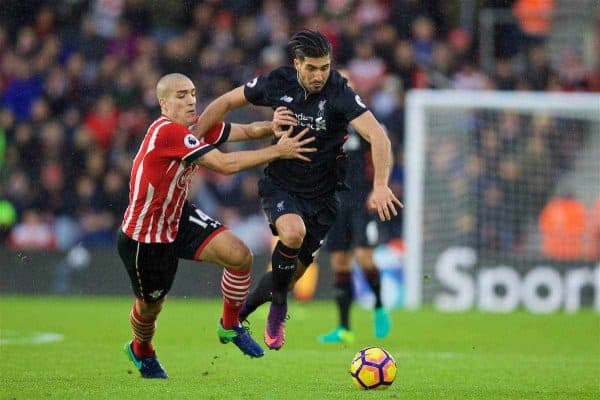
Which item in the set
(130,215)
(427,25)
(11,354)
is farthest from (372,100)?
(130,215)

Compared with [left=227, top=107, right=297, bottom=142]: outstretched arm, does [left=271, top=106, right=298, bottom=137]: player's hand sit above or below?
above

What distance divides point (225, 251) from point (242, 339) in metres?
0.64

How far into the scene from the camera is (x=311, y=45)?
7.94 metres

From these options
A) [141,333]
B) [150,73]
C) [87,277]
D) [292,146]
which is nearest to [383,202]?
[292,146]

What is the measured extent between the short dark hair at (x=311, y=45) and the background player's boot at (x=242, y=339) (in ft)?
6.26

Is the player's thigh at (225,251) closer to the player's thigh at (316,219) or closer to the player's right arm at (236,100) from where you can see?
the player's thigh at (316,219)

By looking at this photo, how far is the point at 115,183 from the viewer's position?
59.7 ft

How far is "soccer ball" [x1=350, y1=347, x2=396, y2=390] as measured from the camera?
744 centimetres

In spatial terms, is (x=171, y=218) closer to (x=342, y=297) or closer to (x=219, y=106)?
(x=219, y=106)

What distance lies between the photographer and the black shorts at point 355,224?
38.7 feet

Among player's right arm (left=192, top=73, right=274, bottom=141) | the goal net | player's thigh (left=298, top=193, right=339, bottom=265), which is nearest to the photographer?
player's right arm (left=192, top=73, right=274, bottom=141)

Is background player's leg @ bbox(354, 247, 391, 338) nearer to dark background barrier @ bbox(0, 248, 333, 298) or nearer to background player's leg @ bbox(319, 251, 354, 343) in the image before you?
background player's leg @ bbox(319, 251, 354, 343)

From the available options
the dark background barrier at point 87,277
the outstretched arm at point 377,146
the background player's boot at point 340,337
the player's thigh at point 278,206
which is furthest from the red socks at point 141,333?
the dark background barrier at point 87,277

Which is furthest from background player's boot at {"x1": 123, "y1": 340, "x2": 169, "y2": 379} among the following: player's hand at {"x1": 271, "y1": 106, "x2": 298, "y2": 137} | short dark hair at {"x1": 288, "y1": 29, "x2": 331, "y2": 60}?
short dark hair at {"x1": 288, "y1": 29, "x2": 331, "y2": 60}
